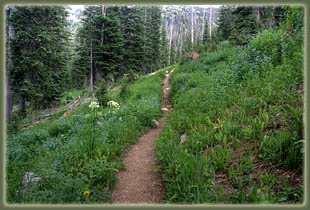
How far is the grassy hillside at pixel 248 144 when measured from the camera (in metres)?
2.38

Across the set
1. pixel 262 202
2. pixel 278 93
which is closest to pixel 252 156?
pixel 262 202

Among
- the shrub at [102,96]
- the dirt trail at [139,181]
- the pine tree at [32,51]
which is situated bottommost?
the dirt trail at [139,181]

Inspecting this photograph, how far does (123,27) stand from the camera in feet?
81.9

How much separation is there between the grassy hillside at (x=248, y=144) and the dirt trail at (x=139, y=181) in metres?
0.28

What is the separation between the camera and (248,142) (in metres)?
3.33

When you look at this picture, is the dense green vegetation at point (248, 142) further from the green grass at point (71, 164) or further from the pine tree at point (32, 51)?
the pine tree at point (32, 51)

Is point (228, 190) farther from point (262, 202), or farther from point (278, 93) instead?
point (278, 93)

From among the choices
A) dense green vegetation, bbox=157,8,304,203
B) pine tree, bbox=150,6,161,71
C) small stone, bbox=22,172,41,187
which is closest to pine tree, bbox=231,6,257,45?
dense green vegetation, bbox=157,8,304,203

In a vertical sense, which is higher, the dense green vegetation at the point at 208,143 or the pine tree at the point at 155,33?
the pine tree at the point at 155,33

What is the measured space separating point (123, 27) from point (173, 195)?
26.0 m

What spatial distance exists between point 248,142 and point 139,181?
236 cm

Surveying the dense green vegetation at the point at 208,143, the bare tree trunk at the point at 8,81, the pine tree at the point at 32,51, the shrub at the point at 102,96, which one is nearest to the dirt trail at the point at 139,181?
the dense green vegetation at the point at 208,143

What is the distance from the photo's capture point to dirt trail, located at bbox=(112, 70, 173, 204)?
10.3ft

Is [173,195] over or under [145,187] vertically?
over
